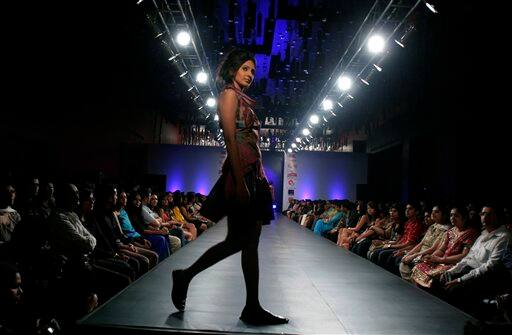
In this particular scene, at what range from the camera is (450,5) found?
735cm

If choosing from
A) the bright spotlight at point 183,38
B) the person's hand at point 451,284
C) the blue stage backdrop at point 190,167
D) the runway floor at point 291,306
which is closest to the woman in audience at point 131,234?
the runway floor at point 291,306

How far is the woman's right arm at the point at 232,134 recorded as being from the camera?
197 cm

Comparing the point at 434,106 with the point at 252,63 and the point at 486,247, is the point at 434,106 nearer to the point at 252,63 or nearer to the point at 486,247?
the point at 486,247

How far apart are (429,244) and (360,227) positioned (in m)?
2.53

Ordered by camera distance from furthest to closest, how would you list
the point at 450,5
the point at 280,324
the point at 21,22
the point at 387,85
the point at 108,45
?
the point at 387,85
the point at 108,45
the point at 450,5
the point at 21,22
the point at 280,324

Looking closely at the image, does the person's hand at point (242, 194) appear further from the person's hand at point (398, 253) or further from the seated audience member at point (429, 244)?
the person's hand at point (398, 253)

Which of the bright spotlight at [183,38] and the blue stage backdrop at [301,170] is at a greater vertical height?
the bright spotlight at [183,38]

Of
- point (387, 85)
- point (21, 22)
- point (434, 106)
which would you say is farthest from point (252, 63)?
point (387, 85)

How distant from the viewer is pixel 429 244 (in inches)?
191

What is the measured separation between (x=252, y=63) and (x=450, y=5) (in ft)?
20.5

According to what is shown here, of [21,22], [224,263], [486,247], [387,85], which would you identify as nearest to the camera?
[486,247]

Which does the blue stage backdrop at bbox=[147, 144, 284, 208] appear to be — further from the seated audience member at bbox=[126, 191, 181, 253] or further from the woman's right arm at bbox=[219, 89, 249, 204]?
the woman's right arm at bbox=[219, 89, 249, 204]

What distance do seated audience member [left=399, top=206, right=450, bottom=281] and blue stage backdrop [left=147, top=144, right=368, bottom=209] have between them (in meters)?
11.3

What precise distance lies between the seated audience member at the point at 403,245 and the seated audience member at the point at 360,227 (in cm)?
146
